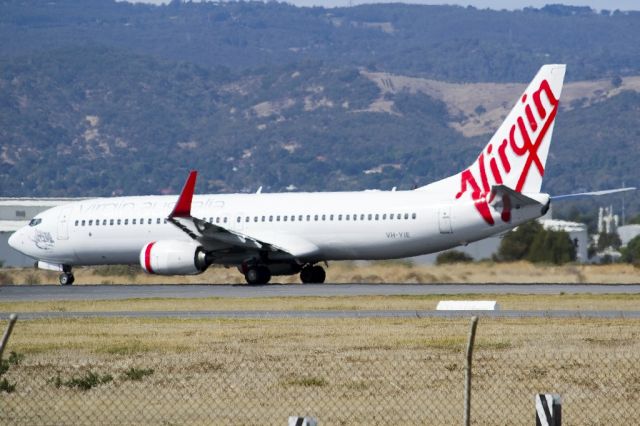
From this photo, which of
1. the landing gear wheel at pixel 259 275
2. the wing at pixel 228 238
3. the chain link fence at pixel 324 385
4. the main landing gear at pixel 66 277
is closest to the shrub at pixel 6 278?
the main landing gear at pixel 66 277

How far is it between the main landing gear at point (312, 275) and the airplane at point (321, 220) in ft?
0.11

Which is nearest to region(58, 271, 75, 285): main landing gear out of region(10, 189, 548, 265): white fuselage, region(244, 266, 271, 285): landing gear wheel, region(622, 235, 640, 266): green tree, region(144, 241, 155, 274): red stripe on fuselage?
region(10, 189, 548, 265): white fuselage

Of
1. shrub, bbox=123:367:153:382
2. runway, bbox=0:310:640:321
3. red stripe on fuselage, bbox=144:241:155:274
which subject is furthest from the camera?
red stripe on fuselage, bbox=144:241:155:274

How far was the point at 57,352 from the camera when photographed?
25406 mm

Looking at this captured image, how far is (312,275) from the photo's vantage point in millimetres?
50062

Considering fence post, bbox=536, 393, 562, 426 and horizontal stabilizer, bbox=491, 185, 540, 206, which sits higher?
fence post, bbox=536, 393, 562, 426

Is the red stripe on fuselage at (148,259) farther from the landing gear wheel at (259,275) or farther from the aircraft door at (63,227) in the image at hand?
the aircraft door at (63,227)

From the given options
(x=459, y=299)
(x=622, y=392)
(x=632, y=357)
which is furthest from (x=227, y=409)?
(x=459, y=299)

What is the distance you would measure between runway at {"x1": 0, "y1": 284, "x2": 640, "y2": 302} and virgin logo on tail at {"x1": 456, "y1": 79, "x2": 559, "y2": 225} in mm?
2988

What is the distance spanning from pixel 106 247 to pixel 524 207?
16055 mm

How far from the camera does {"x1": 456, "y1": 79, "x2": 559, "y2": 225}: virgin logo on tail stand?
4506cm

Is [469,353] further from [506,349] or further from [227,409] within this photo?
[506,349]

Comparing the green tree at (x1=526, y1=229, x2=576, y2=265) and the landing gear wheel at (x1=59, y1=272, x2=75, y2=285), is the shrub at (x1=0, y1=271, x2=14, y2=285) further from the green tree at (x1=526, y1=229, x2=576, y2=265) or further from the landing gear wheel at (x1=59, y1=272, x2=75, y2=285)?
the green tree at (x1=526, y1=229, x2=576, y2=265)

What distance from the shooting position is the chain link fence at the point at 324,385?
18995 millimetres
